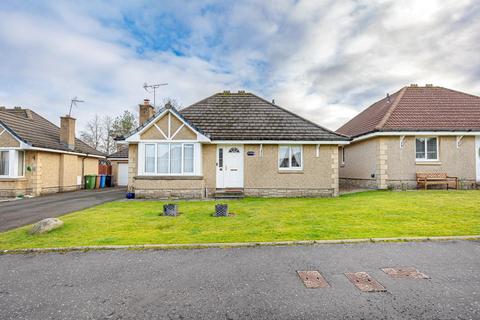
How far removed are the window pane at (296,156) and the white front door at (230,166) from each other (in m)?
3.12

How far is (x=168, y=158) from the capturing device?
14070 millimetres

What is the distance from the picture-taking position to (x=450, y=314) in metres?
3.07

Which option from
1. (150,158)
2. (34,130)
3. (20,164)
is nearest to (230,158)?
(150,158)

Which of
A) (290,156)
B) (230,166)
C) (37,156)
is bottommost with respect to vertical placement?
(230,166)

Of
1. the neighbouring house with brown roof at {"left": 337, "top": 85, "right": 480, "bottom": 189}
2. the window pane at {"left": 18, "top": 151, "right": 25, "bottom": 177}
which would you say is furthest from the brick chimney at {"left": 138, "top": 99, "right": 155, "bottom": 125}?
the neighbouring house with brown roof at {"left": 337, "top": 85, "right": 480, "bottom": 189}

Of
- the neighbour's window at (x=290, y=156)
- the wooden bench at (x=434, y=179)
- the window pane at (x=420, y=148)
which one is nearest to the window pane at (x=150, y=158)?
the neighbour's window at (x=290, y=156)

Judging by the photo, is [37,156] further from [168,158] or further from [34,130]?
[168,158]

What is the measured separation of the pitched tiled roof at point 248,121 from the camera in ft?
48.1

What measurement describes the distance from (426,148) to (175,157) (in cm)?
1588

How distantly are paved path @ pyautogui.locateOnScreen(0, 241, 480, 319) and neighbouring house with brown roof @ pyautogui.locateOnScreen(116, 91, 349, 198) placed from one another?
28.6 feet

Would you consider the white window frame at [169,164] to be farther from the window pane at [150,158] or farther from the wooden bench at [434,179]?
the wooden bench at [434,179]

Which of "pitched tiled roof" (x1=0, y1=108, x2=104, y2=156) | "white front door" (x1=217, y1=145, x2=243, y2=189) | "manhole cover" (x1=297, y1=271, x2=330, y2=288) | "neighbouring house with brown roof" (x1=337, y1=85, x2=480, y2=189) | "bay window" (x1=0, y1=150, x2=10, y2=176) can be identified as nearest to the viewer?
"manhole cover" (x1=297, y1=271, x2=330, y2=288)

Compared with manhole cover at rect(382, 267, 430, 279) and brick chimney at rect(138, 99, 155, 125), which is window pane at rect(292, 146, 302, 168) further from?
manhole cover at rect(382, 267, 430, 279)

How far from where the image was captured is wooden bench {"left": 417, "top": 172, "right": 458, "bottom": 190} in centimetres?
1548
